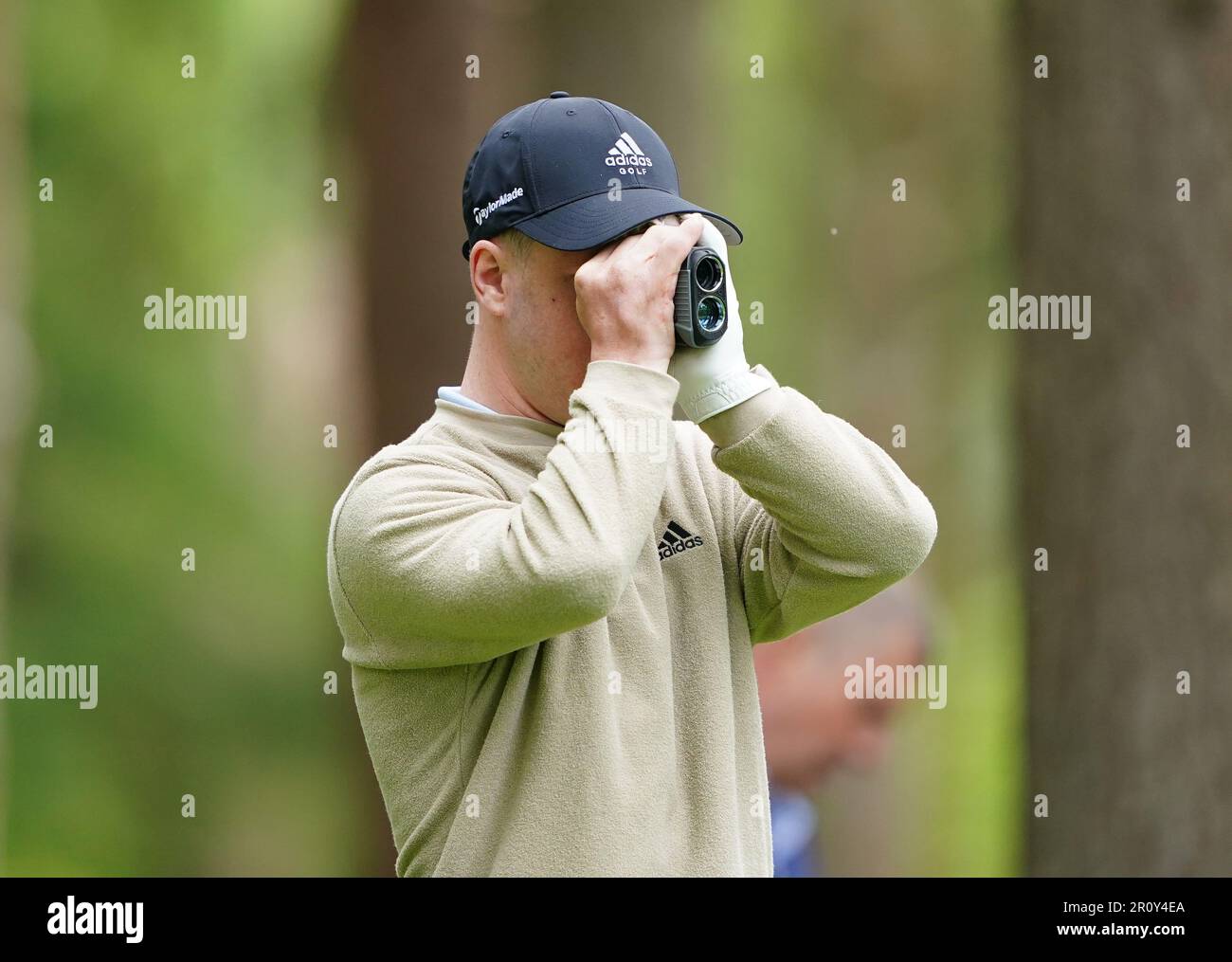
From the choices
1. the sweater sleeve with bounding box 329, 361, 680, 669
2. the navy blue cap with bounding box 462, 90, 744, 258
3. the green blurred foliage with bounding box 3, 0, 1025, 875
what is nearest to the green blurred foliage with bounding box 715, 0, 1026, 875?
the green blurred foliage with bounding box 3, 0, 1025, 875

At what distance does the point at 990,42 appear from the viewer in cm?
578

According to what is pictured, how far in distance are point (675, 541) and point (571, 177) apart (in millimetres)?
635

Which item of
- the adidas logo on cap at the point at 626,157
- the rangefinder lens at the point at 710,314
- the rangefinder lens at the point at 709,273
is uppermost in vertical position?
the adidas logo on cap at the point at 626,157

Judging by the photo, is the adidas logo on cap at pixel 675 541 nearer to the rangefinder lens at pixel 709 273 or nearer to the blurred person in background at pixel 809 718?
the rangefinder lens at pixel 709 273

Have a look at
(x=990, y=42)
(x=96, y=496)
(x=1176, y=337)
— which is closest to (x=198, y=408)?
(x=96, y=496)

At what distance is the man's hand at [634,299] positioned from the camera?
224 cm

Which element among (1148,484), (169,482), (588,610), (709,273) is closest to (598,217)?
(709,273)

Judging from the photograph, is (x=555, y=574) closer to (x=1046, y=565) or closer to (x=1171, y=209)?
(x=1046, y=565)

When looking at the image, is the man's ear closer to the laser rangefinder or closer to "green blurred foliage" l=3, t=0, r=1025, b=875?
the laser rangefinder

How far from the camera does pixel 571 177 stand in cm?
238

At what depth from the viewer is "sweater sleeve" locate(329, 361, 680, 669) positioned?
6.86 ft

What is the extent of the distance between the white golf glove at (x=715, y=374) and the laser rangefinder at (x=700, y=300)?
0.05 feet

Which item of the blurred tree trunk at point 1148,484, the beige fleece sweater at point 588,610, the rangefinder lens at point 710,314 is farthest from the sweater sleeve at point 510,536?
the blurred tree trunk at point 1148,484

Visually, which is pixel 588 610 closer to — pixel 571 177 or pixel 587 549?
pixel 587 549
